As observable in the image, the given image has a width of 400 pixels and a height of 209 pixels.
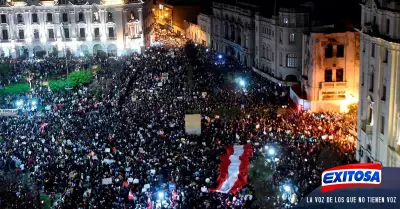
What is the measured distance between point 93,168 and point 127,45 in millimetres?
52319

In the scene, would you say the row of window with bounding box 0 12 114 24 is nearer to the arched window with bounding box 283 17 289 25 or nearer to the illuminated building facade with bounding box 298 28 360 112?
the arched window with bounding box 283 17 289 25

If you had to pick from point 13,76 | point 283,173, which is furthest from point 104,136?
point 13,76

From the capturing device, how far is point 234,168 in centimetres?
3609

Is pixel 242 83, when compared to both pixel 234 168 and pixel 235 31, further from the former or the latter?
pixel 234 168

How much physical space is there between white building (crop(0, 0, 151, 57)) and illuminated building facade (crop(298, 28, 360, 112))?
119 feet

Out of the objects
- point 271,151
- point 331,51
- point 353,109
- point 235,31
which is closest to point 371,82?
point 271,151

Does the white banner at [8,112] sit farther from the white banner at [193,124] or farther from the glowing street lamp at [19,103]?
the white banner at [193,124]

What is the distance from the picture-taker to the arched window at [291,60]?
208ft

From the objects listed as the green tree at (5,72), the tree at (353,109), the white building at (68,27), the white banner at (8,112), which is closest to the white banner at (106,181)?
the white banner at (8,112)

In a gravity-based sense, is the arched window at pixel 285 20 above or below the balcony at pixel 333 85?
above

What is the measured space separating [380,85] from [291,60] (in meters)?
26.7

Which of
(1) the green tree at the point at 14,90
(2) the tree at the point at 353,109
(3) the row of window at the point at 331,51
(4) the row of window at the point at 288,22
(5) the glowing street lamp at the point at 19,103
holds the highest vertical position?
(4) the row of window at the point at 288,22

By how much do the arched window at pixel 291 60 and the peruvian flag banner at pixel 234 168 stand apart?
2457cm

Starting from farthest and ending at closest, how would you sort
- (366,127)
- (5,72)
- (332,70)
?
(5,72) → (332,70) → (366,127)
